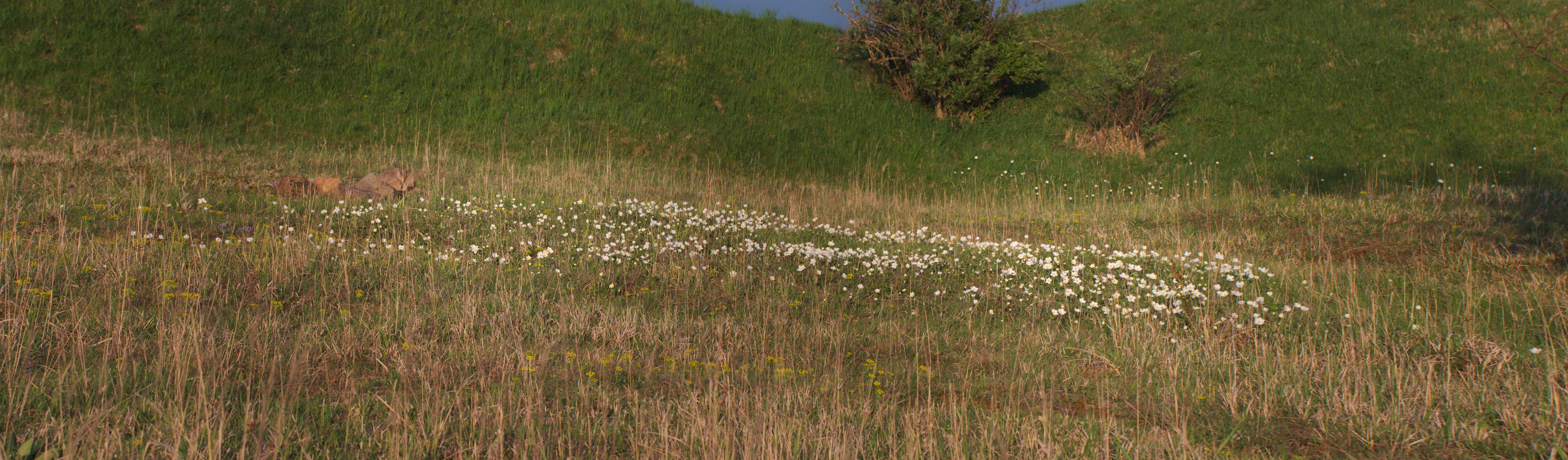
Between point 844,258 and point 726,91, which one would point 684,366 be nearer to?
point 844,258

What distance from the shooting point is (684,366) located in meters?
3.70

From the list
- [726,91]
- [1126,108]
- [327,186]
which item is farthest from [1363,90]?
[327,186]

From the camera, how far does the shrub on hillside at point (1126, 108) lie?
50.9 feet

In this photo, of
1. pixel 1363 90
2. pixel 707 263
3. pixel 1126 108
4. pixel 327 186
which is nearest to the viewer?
pixel 707 263

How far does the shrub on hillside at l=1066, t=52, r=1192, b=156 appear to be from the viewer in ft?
50.9

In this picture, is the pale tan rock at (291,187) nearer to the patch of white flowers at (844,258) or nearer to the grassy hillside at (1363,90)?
the patch of white flowers at (844,258)

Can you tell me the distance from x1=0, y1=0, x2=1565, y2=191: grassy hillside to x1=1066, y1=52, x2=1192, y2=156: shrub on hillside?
15.9 inches

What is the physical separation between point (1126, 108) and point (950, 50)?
374 cm

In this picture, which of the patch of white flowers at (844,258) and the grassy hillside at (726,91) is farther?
the grassy hillside at (726,91)

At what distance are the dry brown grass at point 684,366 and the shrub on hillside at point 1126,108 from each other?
886 centimetres

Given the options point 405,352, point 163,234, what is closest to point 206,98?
point 163,234

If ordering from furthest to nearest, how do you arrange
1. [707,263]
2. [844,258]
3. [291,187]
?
[291,187]
[844,258]
[707,263]

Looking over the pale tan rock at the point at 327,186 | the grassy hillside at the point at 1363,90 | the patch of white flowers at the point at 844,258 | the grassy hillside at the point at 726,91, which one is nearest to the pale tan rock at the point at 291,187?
the pale tan rock at the point at 327,186

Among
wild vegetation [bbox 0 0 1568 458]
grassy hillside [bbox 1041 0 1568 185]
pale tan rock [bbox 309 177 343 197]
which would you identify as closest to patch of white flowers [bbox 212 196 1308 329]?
wild vegetation [bbox 0 0 1568 458]
